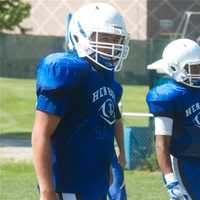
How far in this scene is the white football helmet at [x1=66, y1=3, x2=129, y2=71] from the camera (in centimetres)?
506

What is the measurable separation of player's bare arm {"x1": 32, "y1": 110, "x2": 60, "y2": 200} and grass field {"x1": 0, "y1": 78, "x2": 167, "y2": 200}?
562 cm

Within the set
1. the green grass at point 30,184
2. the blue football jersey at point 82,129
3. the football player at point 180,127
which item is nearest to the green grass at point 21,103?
the green grass at point 30,184

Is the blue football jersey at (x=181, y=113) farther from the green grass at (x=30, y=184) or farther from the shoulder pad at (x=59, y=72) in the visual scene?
the green grass at (x=30, y=184)

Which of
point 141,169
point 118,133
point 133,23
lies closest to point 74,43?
point 118,133

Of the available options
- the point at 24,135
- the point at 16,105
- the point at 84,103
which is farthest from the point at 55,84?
the point at 16,105

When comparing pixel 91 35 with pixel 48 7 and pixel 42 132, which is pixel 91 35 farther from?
pixel 48 7

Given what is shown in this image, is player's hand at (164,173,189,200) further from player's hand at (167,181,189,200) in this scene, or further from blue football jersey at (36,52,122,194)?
blue football jersey at (36,52,122,194)

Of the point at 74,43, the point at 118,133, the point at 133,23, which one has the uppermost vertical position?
the point at 74,43

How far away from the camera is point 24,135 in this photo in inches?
753

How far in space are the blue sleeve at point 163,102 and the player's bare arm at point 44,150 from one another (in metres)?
1.32

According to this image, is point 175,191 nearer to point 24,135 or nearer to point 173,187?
point 173,187

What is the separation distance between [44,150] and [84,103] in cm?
38

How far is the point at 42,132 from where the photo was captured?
16.0 ft

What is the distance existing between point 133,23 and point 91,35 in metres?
38.3
